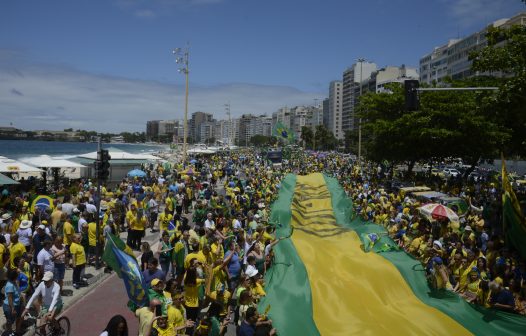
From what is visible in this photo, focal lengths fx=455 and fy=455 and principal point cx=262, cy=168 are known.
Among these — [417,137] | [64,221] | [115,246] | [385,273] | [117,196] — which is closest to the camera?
[115,246]

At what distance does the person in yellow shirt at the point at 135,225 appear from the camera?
14.5 meters

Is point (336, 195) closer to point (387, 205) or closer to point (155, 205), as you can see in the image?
point (387, 205)

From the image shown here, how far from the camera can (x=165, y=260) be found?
36.6ft

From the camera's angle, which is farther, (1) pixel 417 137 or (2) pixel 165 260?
(1) pixel 417 137

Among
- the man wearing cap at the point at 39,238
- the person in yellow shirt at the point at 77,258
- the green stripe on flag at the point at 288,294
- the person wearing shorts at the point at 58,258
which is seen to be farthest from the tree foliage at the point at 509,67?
the man wearing cap at the point at 39,238

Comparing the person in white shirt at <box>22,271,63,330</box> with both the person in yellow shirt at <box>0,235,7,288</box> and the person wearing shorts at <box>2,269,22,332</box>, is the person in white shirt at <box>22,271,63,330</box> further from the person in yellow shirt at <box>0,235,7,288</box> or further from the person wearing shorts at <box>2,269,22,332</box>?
the person in yellow shirt at <box>0,235,7,288</box>

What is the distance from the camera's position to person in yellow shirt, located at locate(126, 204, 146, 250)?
47.7 feet

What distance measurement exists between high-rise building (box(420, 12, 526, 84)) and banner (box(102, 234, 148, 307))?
91.9m

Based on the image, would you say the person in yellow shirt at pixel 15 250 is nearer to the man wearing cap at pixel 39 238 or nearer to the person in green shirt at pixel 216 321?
the man wearing cap at pixel 39 238

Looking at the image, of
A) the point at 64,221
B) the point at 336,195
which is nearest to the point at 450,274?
the point at 336,195

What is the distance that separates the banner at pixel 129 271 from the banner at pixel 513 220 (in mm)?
8426

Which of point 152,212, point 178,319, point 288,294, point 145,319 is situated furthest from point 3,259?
point 152,212

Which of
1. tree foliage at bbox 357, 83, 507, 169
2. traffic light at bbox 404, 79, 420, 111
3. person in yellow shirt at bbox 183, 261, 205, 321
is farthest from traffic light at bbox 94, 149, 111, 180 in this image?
tree foliage at bbox 357, 83, 507, 169

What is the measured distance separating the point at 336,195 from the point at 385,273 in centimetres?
1005
